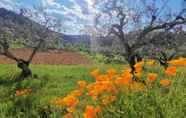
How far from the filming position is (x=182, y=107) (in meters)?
6.36

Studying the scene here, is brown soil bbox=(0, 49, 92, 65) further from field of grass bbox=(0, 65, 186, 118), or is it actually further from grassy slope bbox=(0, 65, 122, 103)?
field of grass bbox=(0, 65, 186, 118)

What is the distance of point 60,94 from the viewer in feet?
70.6

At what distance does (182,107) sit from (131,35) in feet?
66.0

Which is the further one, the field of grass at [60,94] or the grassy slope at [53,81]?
the grassy slope at [53,81]

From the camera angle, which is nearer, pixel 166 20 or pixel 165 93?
pixel 165 93

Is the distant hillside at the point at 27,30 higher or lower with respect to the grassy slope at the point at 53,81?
higher

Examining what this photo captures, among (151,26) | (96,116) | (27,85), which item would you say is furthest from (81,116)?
(27,85)

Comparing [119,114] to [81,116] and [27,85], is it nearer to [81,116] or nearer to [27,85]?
[81,116]

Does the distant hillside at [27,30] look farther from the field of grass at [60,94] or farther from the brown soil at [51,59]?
the brown soil at [51,59]

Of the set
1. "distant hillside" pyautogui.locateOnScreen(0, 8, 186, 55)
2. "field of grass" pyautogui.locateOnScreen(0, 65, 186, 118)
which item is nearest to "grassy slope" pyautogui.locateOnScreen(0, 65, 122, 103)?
"field of grass" pyautogui.locateOnScreen(0, 65, 186, 118)

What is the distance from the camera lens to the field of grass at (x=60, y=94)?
6.44m

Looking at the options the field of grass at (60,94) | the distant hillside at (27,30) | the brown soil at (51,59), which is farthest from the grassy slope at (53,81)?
the brown soil at (51,59)

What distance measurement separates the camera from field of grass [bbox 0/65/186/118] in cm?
644

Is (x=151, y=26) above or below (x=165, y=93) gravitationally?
above
